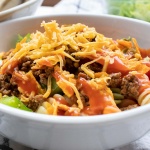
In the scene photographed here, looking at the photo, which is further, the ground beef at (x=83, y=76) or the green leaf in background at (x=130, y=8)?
the green leaf in background at (x=130, y=8)

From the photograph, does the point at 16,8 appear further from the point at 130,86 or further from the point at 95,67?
the point at 130,86

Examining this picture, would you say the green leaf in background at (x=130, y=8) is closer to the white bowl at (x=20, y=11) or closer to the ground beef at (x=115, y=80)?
the white bowl at (x=20, y=11)

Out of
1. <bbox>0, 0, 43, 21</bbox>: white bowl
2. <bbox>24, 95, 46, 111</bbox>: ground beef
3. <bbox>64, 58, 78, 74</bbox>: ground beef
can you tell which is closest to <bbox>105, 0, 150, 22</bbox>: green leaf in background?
<bbox>0, 0, 43, 21</bbox>: white bowl

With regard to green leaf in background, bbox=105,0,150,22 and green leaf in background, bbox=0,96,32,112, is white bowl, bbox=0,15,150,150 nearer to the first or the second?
green leaf in background, bbox=0,96,32,112

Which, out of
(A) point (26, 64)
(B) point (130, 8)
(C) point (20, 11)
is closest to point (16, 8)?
Answer: (C) point (20, 11)

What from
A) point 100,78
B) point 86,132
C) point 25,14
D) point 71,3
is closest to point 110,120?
point 86,132

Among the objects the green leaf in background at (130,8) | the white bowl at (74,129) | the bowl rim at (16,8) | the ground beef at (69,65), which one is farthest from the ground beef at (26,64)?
the green leaf in background at (130,8)
